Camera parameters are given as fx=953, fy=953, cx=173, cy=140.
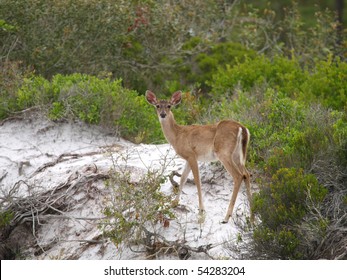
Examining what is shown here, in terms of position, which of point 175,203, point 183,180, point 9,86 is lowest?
point 9,86

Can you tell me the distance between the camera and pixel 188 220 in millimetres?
11617

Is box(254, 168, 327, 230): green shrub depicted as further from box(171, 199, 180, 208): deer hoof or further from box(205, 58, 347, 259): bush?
box(171, 199, 180, 208): deer hoof

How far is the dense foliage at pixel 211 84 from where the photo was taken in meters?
10.8

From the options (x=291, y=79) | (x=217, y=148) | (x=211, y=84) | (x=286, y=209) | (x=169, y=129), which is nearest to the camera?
(x=286, y=209)

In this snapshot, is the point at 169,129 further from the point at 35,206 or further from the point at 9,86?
the point at 9,86

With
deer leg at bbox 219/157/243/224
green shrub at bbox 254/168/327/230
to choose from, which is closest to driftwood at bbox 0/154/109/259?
deer leg at bbox 219/157/243/224

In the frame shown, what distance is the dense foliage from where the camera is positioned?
10.8 meters

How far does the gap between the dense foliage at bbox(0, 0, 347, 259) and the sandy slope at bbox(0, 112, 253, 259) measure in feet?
1.22

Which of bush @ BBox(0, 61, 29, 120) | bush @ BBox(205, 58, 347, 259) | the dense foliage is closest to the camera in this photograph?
bush @ BBox(205, 58, 347, 259)

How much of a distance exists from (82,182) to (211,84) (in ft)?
22.3

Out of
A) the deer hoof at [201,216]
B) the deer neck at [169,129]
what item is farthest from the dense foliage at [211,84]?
the deer neck at [169,129]

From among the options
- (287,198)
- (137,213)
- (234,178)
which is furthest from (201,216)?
(287,198)

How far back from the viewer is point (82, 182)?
12891mm
